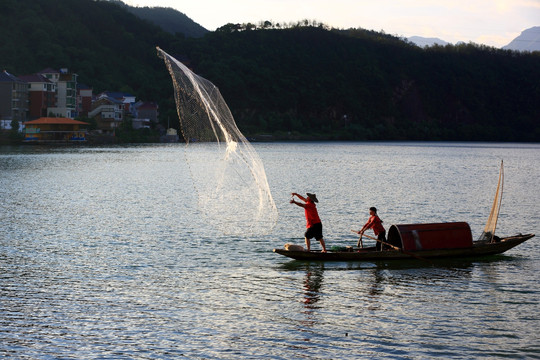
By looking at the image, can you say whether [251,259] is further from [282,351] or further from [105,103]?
[105,103]

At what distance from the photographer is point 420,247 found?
82.0 feet

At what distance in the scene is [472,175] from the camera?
83.1m

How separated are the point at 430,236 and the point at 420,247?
62 centimetres

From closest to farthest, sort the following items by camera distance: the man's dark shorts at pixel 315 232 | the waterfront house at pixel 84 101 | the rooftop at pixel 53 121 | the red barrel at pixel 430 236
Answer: the red barrel at pixel 430 236 < the man's dark shorts at pixel 315 232 < the rooftop at pixel 53 121 < the waterfront house at pixel 84 101

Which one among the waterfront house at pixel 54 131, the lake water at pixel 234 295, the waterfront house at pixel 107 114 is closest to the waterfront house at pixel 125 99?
the waterfront house at pixel 107 114

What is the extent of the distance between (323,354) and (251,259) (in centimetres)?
1082

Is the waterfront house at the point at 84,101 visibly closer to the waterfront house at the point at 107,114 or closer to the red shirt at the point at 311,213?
the waterfront house at the point at 107,114

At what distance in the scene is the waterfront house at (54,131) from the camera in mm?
149625

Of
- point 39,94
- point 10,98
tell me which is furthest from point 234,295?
point 39,94

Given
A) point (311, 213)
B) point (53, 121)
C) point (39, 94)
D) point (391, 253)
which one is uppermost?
point (39, 94)

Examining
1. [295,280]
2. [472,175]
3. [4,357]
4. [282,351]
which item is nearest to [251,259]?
[295,280]

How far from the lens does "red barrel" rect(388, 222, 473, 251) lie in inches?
977

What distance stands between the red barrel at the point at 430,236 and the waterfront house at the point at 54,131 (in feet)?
446

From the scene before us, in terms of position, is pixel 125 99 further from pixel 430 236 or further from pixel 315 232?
pixel 430 236
